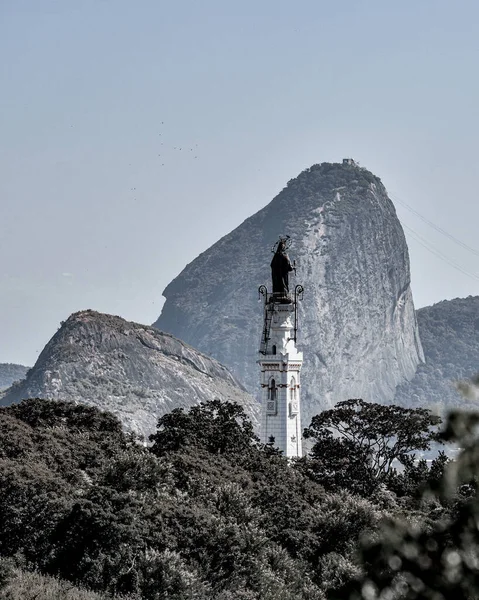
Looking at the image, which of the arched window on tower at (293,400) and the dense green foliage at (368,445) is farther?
the arched window on tower at (293,400)

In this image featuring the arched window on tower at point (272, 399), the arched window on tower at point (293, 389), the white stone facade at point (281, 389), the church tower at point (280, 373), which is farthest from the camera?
the arched window on tower at point (293, 389)

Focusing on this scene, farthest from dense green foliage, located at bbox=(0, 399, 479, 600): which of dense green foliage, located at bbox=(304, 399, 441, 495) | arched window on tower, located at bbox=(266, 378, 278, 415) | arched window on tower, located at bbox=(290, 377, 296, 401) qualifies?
arched window on tower, located at bbox=(290, 377, 296, 401)

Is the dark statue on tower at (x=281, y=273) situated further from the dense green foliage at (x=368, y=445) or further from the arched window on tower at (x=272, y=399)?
the dense green foliage at (x=368, y=445)

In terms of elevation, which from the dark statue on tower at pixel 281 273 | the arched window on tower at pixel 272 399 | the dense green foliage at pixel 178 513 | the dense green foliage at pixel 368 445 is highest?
the dark statue on tower at pixel 281 273

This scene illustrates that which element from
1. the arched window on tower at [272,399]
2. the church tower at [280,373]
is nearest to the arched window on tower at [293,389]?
the church tower at [280,373]

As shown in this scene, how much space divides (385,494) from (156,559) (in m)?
27.7

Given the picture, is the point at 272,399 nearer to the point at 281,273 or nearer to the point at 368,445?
the point at 281,273

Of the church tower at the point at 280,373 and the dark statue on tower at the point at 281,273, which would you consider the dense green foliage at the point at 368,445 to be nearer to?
the church tower at the point at 280,373

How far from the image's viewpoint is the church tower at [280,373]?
10156cm

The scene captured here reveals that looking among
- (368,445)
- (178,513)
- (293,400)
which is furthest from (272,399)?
(178,513)

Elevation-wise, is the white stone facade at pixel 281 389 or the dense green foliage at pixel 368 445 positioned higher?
the white stone facade at pixel 281 389

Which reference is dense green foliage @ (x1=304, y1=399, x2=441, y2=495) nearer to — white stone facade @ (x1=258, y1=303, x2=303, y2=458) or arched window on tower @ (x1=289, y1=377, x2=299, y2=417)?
white stone facade @ (x1=258, y1=303, x2=303, y2=458)

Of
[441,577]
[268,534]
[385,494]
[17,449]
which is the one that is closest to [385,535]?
[441,577]

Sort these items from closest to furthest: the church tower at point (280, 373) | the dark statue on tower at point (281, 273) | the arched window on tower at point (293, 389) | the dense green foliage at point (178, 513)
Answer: the dense green foliage at point (178, 513), the church tower at point (280, 373), the arched window on tower at point (293, 389), the dark statue on tower at point (281, 273)
